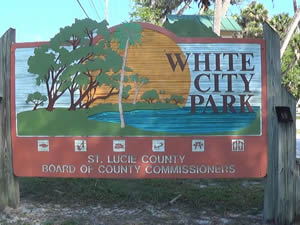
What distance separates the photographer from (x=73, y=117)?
4750 millimetres

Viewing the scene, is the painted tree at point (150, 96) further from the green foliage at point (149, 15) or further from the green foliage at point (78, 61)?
the green foliage at point (149, 15)

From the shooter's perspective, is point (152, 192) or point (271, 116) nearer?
point (271, 116)

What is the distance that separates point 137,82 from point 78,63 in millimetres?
808

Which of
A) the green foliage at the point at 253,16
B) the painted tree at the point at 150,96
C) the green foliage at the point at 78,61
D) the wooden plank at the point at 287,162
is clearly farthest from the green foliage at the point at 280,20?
the green foliage at the point at 78,61

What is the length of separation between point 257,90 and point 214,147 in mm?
894

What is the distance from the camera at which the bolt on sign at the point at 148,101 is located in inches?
182

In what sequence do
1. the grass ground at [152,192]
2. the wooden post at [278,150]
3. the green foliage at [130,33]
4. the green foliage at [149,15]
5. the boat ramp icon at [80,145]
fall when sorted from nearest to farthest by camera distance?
the wooden post at [278,150]
the green foliage at [130,33]
the boat ramp icon at [80,145]
the grass ground at [152,192]
the green foliage at [149,15]

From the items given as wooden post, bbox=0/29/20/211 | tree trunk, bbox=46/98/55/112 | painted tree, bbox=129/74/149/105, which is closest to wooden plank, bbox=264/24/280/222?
painted tree, bbox=129/74/149/105

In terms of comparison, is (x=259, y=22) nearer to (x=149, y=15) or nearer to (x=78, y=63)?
(x=149, y=15)

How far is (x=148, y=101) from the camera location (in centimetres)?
468

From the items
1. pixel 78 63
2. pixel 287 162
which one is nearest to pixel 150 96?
pixel 78 63

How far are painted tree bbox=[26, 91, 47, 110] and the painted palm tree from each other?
1.02m

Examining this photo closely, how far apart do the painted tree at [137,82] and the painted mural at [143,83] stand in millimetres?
13

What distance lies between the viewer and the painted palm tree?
15.2 feet
